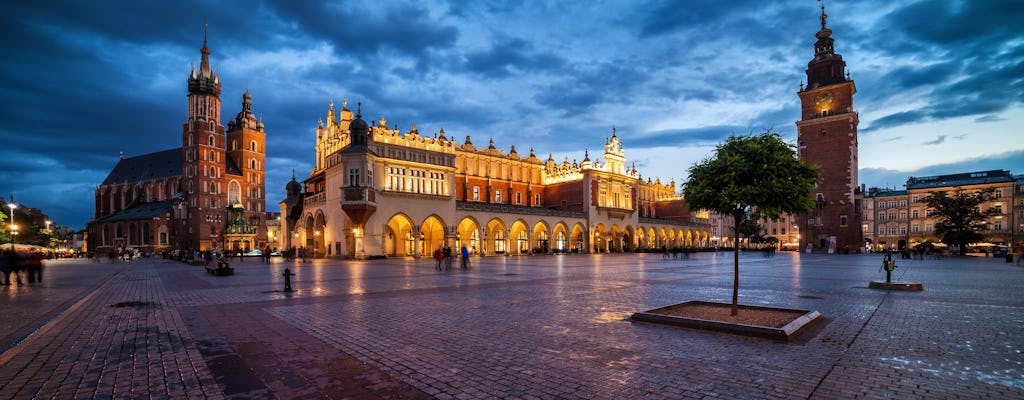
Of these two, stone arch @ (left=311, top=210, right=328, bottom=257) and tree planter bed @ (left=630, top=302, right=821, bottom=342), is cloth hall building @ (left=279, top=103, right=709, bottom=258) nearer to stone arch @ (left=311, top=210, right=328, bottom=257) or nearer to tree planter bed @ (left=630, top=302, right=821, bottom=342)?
stone arch @ (left=311, top=210, right=328, bottom=257)

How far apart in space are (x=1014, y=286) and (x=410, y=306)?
831 inches

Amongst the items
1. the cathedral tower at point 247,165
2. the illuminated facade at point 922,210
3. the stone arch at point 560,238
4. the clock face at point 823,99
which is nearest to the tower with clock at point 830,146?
the clock face at point 823,99

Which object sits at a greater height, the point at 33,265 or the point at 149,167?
the point at 149,167

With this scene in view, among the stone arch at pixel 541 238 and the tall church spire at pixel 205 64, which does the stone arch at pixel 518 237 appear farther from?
the tall church spire at pixel 205 64

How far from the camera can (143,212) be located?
93.4 metres

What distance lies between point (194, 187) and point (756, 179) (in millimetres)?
103227

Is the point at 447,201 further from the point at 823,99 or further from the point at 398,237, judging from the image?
the point at 823,99

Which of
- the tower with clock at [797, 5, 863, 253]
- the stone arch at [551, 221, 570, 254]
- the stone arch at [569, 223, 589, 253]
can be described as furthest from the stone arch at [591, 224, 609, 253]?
the tower with clock at [797, 5, 863, 253]

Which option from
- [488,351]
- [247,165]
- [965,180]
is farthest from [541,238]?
[965,180]

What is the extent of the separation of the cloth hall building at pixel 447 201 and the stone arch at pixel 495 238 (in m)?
0.12

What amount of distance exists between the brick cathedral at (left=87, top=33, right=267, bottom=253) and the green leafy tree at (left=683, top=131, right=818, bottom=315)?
91319mm

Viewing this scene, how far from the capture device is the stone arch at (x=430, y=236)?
167ft

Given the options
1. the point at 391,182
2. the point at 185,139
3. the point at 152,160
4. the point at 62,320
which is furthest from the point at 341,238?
the point at 152,160

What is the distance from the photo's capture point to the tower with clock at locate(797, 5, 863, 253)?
61656 mm
